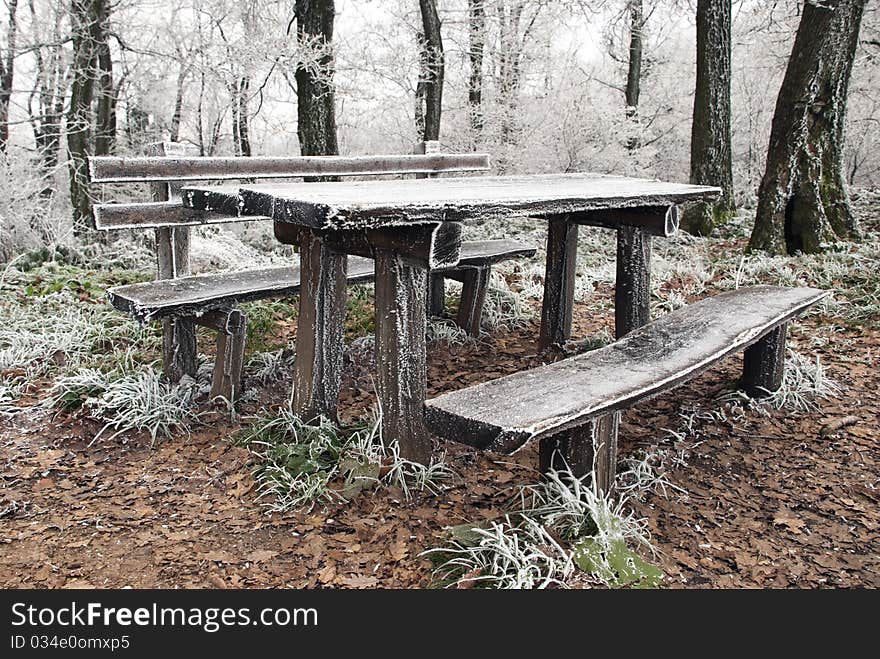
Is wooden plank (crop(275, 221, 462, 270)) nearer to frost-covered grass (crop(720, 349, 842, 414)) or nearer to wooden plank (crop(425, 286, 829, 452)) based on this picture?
wooden plank (crop(425, 286, 829, 452))

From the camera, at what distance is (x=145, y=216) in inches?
166

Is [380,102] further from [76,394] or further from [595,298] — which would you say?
[76,394]

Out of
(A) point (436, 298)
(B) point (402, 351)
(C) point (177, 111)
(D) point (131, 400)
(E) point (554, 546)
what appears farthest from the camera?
(C) point (177, 111)

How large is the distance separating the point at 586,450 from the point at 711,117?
6.94m

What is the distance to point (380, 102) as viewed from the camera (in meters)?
12.7

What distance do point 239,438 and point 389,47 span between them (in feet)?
31.6

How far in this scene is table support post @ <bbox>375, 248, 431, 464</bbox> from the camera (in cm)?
328

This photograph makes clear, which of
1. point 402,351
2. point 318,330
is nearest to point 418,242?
point 402,351

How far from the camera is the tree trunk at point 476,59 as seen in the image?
39.7 feet

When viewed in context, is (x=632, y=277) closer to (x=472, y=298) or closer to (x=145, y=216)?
(x=472, y=298)

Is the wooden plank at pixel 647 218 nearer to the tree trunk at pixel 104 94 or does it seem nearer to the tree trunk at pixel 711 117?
the tree trunk at pixel 711 117

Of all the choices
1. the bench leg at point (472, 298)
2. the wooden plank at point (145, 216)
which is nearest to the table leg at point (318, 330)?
the wooden plank at point (145, 216)

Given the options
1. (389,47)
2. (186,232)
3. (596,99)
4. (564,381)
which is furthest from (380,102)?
(564,381)

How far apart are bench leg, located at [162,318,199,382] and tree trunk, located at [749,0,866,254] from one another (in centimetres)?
521
